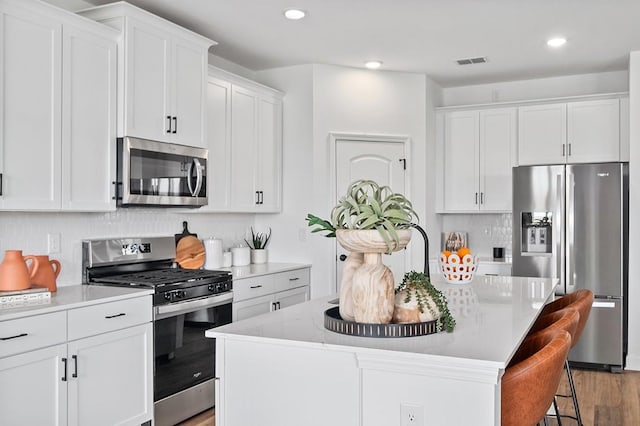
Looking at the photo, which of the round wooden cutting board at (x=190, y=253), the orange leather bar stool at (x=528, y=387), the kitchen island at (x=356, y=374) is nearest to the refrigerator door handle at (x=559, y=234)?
the round wooden cutting board at (x=190, y=253)

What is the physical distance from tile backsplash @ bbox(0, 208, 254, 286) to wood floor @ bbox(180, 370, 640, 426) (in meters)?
1.25

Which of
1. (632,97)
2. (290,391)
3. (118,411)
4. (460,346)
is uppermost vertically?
(632,97)

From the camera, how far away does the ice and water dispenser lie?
199 inches

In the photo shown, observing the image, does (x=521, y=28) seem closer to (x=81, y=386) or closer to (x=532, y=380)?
(x=532, y=380)

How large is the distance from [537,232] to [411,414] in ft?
12.6

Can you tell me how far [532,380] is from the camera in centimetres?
190

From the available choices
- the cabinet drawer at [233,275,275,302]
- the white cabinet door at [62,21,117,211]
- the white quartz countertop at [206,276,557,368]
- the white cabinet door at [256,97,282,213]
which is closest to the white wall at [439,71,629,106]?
the white cabinet door at [256,97,282,213]

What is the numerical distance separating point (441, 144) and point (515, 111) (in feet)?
2.50

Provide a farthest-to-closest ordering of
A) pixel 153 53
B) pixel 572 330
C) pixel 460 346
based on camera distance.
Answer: pixel 153 53
pixel 572 330
pixel 460 346

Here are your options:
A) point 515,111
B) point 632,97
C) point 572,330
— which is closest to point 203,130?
point 572,330

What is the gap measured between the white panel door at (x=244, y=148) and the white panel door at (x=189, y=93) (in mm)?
599

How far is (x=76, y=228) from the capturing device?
355 centimetres

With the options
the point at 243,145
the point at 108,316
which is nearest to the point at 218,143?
the point at 243,145

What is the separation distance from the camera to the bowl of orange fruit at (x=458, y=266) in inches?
131
